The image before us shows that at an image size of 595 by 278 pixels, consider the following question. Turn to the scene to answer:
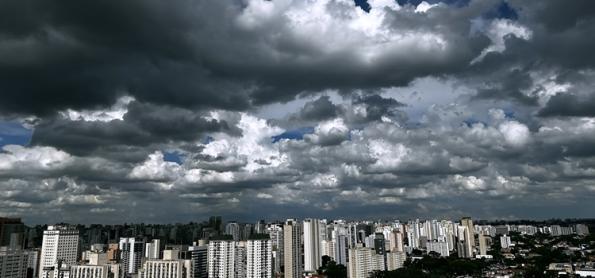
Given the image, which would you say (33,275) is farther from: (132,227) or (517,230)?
(517,230)

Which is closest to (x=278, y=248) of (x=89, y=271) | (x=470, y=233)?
(x=89, y=271)

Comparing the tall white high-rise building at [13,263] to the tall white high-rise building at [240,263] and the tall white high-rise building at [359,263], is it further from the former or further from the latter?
the tall white high-rise building at [359,263]

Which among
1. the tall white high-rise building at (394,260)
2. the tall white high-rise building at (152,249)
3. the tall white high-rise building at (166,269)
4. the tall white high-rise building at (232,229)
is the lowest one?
the tall white high-rise building at (394,260)

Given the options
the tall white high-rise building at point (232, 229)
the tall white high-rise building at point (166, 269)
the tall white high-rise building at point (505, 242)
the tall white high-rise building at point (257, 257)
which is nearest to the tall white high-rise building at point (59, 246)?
the tall white high-rise building at point (166, 269)

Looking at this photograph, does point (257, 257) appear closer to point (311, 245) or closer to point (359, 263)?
point (311, 245)

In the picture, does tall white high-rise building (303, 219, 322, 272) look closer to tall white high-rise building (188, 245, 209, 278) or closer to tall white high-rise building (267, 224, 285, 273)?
tall white high-rise building (267, 224, 285, 273)

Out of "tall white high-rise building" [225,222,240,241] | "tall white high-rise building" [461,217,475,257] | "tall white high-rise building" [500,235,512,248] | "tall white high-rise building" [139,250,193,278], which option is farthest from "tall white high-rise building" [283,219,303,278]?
"tall white high-rise building" [500,235,512,248]

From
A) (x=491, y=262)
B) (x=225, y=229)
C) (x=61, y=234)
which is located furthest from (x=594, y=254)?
(x=61, y=234)
